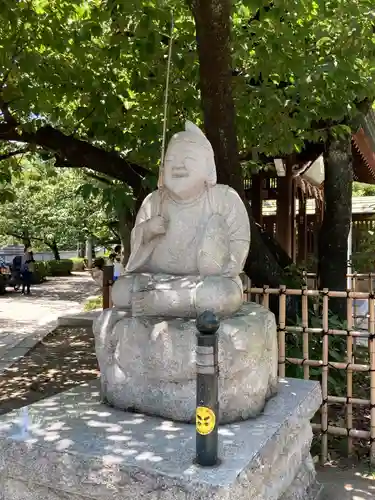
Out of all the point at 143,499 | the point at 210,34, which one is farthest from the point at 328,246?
the point at 143,499

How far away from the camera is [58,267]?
29.1m

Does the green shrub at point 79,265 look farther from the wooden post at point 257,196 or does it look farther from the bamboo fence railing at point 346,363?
the bamboo fence railing at point 346,363

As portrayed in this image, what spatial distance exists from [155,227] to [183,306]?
2.01 feet

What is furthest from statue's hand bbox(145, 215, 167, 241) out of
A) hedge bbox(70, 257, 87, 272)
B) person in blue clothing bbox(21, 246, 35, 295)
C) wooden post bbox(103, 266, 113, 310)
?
hedge bbox(70, 257, 87, 272)

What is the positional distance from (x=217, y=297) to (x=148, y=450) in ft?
3.24

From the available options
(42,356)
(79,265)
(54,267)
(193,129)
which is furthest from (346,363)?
(79,265)

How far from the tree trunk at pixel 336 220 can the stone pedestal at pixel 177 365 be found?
3294 millimetres

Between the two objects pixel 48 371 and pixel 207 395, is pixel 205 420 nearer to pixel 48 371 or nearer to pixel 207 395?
pixel 207 395

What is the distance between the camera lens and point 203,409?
101 inches

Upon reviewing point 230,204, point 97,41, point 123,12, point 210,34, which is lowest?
point 230,204

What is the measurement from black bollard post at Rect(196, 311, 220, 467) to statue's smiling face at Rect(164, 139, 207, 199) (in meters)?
1.22

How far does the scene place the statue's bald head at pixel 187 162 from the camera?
11.6 ft

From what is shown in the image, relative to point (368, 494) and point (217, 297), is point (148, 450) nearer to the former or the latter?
point (217, 297)

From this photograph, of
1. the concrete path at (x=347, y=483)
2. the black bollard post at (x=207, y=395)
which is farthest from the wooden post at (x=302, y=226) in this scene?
the black bollard post at (x=207, y=395)
